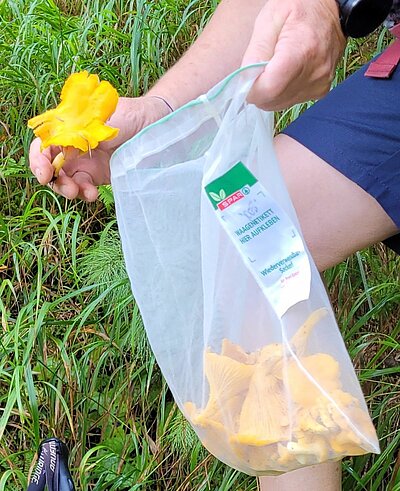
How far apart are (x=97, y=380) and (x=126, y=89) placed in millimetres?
856

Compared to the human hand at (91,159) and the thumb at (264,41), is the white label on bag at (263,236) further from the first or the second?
the human hand at (91,159)

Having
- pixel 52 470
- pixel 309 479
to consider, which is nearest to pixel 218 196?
pixel 309 479

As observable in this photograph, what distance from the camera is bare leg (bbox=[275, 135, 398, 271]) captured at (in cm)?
95

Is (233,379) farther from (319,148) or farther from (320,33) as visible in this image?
(320,33)

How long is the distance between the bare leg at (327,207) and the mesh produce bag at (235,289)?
0.11 m

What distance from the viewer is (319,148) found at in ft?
3.16

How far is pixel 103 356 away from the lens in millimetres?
1549

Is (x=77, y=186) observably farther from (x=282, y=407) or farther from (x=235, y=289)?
(x=282, y=407)

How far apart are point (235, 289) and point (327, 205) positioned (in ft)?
0.63

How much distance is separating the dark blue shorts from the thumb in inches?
6.4

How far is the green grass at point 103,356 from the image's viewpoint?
1.40m

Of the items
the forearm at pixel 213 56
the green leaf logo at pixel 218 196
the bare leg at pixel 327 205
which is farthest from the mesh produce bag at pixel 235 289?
the forearm at pixel 213 56

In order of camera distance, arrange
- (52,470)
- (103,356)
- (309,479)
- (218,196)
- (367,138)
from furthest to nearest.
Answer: (103,356)
(52,470)
(309,479)
(367,138)
(218,196)

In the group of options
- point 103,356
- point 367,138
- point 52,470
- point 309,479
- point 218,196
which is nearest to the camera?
point 218,196
